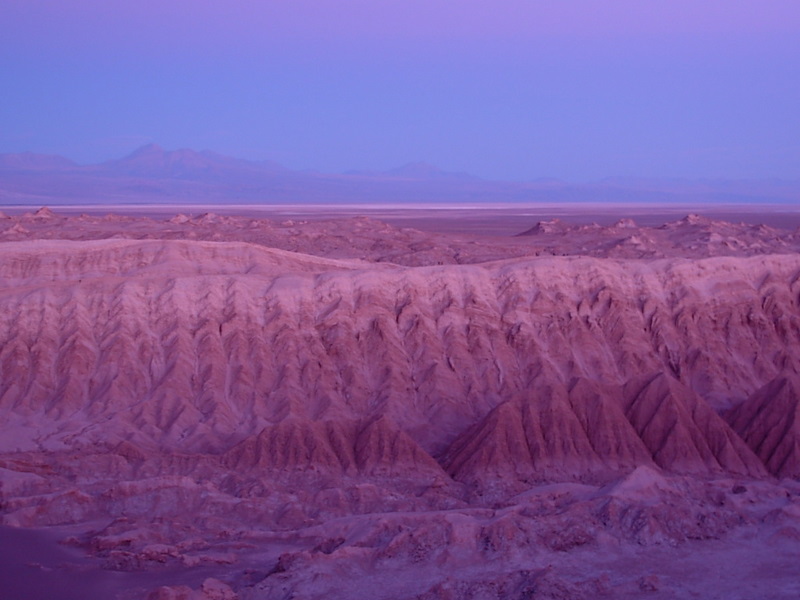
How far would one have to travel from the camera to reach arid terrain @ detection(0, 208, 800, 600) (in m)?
12.4

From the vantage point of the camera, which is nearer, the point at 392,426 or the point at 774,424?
the point at 392,426

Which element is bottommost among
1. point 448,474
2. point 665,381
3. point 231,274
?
point 448,474

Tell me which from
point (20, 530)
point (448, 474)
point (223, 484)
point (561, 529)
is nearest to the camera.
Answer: point (561, 529)

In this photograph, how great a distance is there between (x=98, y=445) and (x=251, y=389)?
3.46 m

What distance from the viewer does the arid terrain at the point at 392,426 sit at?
1244 centimetres

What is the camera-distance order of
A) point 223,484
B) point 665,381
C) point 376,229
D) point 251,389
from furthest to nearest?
point 376,229 < point 251,389 < point 665,381 < point 223,484

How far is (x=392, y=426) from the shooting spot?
18688mm

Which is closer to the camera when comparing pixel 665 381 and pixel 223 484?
pixel 223 484

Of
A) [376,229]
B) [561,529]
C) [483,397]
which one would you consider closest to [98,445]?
[483,397]

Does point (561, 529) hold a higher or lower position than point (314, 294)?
lower

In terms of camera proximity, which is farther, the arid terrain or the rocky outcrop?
the rocky outcrop

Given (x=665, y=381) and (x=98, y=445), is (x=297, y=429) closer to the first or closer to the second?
(x=98, y=445)

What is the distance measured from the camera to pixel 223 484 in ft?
55.5

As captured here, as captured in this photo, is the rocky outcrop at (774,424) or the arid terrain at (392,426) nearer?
the arid terrain at (392,426)
